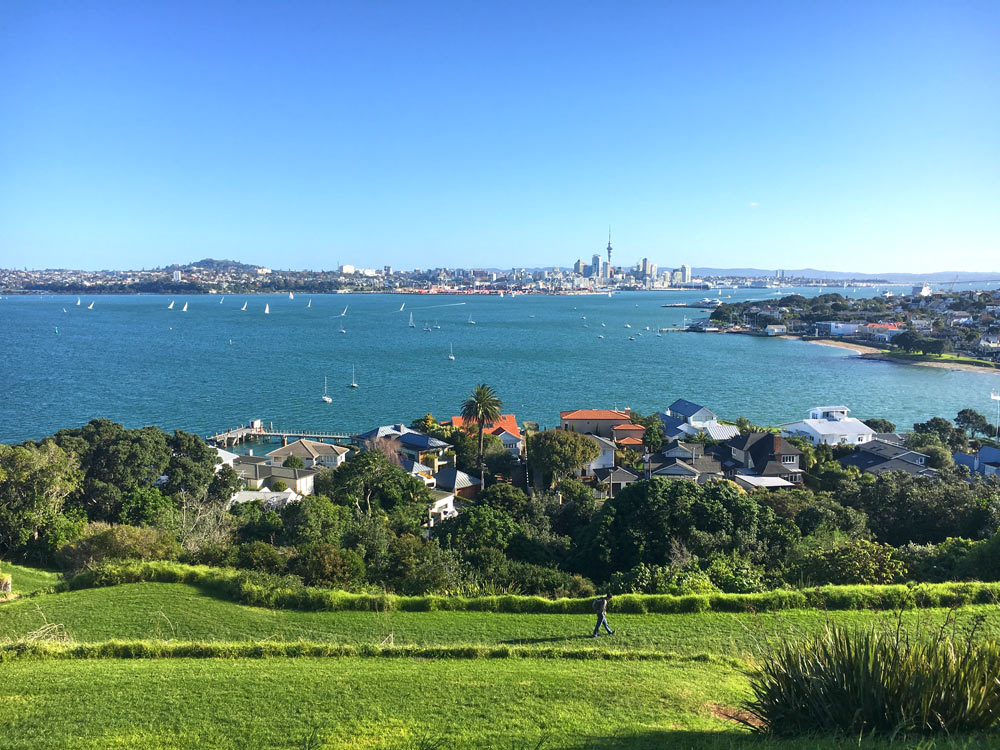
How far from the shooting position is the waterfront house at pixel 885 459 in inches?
960

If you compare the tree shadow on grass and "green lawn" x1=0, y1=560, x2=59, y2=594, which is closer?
the tree shadow on grass

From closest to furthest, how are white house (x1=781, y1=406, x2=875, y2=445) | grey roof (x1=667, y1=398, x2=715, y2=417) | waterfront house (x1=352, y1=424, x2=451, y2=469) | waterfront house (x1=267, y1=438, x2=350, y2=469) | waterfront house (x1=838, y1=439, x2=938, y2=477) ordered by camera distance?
waterfront house (x1=838, y1=439, x2=938, y2=477), waterfront house (x1=267, y1=438, x2=350, y2=469), waterfront house (x1=352, y1=424, x2=451, y2=469), white house (x1=781, y1=406, x2=875, y2=445), grey roof (x1=667, y1=398, x2=715, y2=417)

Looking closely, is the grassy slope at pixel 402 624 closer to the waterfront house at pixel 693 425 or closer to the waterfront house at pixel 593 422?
the waterfront house at pixel 593 422

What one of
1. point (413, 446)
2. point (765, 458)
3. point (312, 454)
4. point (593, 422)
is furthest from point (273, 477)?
point (765, 458)

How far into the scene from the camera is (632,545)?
14.0m

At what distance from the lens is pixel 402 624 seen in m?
8.54

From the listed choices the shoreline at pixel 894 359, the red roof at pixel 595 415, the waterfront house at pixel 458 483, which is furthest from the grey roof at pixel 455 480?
the shoreline at pixel 894 359

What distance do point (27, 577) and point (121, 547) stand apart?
1736mm

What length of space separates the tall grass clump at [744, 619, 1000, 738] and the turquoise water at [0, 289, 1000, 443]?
31.0 metres

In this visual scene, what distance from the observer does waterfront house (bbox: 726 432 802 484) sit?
963 inches

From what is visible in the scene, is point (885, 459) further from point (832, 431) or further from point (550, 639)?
point (550, 639)

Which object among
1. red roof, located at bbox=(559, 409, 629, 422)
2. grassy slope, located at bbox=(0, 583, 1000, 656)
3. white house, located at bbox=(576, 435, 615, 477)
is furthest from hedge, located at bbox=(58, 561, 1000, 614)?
red roof, located at bbox=(559, 409, 629, 422)

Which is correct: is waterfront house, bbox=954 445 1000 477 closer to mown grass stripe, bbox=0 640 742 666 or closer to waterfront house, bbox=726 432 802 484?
waterfront house, bbox=726 432 802 484

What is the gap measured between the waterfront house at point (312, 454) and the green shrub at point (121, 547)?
12.5 metres
